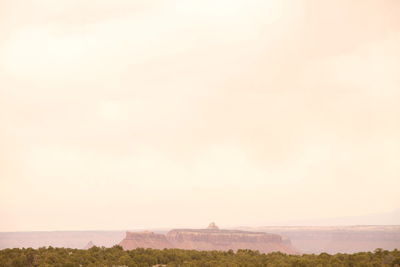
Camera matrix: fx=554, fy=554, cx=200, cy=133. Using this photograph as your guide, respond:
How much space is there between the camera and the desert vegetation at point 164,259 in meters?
41.8

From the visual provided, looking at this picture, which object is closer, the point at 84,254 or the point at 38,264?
the point at 38,264

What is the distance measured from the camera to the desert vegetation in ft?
137

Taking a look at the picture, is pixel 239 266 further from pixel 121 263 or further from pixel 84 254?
pixel 84 254

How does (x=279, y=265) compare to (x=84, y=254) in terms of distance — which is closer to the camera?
(x=279, y=265)

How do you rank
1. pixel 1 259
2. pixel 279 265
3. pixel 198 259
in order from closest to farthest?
pixel 279 265 < pixel 1 259 < pixel 198 259

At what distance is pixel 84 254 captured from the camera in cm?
4603

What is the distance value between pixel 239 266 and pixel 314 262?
5617 mm

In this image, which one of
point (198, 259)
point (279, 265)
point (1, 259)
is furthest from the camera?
point (198, 259)

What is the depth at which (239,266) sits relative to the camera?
41.9m

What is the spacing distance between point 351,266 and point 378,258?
2.86 m

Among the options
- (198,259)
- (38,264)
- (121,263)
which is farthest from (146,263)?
(38,264)

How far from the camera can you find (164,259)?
45.5 m

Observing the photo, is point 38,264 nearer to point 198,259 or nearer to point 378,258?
point 198,259

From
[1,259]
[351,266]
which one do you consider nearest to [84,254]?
[1,259]
